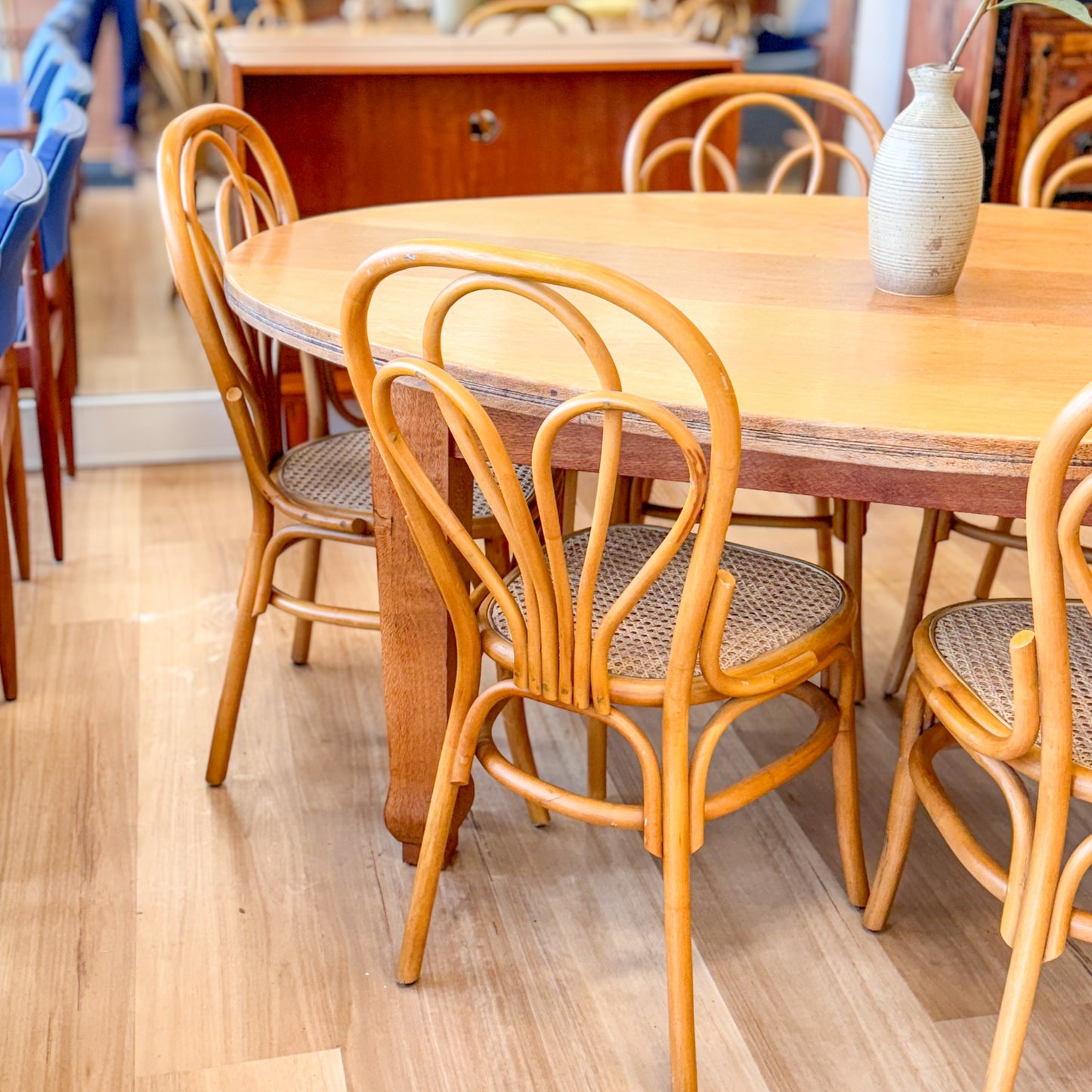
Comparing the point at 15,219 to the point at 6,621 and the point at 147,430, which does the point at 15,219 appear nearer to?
the point at 6,621

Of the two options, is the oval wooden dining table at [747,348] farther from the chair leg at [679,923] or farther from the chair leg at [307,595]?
the chair leg at [307,595]

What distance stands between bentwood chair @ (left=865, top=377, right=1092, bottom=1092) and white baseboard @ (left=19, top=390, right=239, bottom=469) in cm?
195

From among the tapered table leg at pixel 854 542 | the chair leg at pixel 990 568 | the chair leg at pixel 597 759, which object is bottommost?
the chair leg at pixel 597 759

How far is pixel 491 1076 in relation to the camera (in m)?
1.39

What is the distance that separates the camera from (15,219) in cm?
167

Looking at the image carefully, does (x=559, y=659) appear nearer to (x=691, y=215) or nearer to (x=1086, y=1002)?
(x=1086, y=1002)

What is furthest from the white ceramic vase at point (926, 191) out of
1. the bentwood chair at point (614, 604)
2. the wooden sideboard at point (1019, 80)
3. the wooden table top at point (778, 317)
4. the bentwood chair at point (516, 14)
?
the bentwood chair at point (516, 14)

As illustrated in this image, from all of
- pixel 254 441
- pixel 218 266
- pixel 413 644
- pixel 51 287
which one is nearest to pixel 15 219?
pixel 218 266

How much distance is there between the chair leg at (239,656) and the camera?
1.80 metres

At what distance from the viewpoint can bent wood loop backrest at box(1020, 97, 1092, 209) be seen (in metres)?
2.12

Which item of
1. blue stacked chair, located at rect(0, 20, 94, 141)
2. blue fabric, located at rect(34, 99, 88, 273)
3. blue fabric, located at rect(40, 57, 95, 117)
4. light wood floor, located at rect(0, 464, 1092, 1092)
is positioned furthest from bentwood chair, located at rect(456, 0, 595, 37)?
light wood floor, located at rect(0, 464, 1092, 1092)

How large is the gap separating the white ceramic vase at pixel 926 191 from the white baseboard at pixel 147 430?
1770 millimetres

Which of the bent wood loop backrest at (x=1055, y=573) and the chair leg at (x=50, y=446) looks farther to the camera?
the chair leg at (x=50, y=446)

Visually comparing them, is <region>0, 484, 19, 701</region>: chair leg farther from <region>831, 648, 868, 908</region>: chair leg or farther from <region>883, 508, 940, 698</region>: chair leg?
<region>883, 508, 940, 698</region>: chair leg
